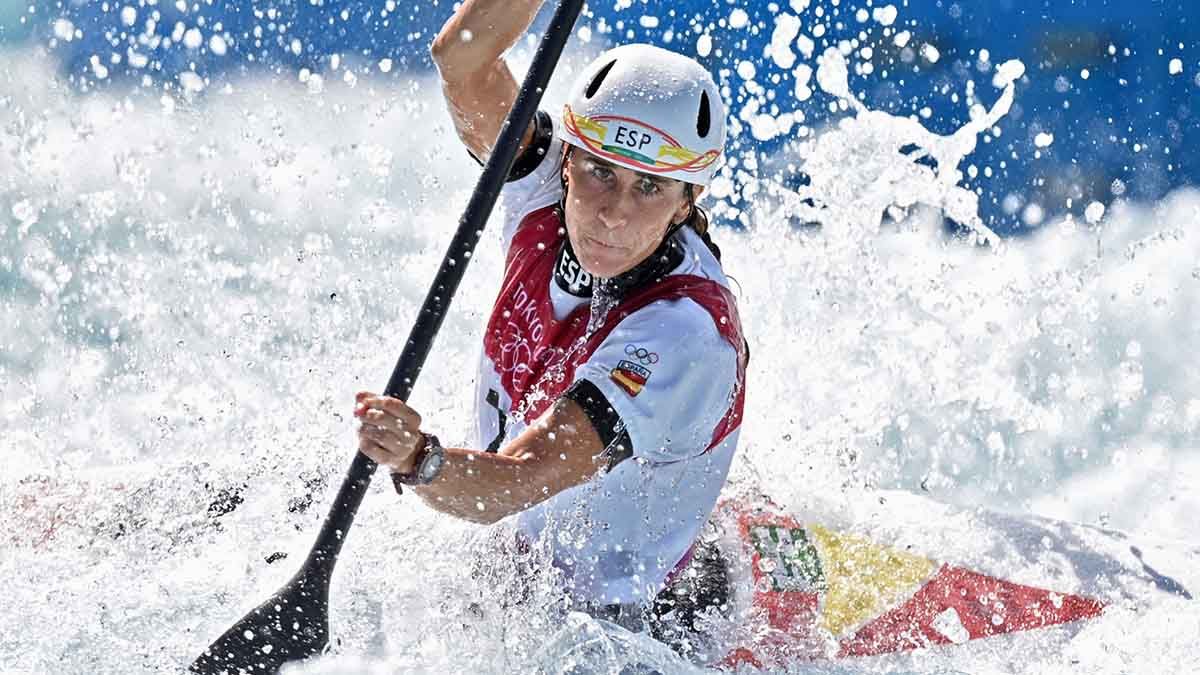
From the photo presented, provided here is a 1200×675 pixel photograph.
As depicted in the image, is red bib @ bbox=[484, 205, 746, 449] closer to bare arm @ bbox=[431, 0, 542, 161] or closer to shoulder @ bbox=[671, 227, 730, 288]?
shoulder @ bbox=[671, 227, 730, 288]

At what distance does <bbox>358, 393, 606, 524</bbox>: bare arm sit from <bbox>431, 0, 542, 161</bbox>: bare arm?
78 cm

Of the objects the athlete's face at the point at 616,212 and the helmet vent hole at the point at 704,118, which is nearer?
the athlete's face at the point at 616,212

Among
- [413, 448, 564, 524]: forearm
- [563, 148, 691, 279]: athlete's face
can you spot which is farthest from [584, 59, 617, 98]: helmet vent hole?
[413, 448, 564, 524]: forearm

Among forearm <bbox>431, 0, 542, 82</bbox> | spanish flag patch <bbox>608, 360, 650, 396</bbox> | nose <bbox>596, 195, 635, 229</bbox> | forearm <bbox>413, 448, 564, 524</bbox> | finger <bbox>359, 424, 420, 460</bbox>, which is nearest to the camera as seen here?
finger <bbox>359, 424, 420, 460</bbox>

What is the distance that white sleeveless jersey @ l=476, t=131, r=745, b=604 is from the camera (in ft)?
9.30

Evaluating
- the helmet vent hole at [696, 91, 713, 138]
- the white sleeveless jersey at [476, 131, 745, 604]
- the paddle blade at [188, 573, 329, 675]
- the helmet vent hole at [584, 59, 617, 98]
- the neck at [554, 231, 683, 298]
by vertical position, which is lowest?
the paddle blade at [188, 573, 329, 675]

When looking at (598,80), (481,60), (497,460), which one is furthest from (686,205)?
(497,460)

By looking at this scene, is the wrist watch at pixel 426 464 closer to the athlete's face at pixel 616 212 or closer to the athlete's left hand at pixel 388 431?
the athlete's left hand at pixel 388 431

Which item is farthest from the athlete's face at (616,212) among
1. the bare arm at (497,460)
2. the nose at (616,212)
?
the bare arm at (497,460)

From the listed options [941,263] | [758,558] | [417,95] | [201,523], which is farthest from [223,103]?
[758,558]

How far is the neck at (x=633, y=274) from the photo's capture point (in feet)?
9.80

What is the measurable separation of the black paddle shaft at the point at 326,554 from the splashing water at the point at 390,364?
85mm

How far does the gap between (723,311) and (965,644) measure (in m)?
1.66

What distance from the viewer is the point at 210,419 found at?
5.73 metres
